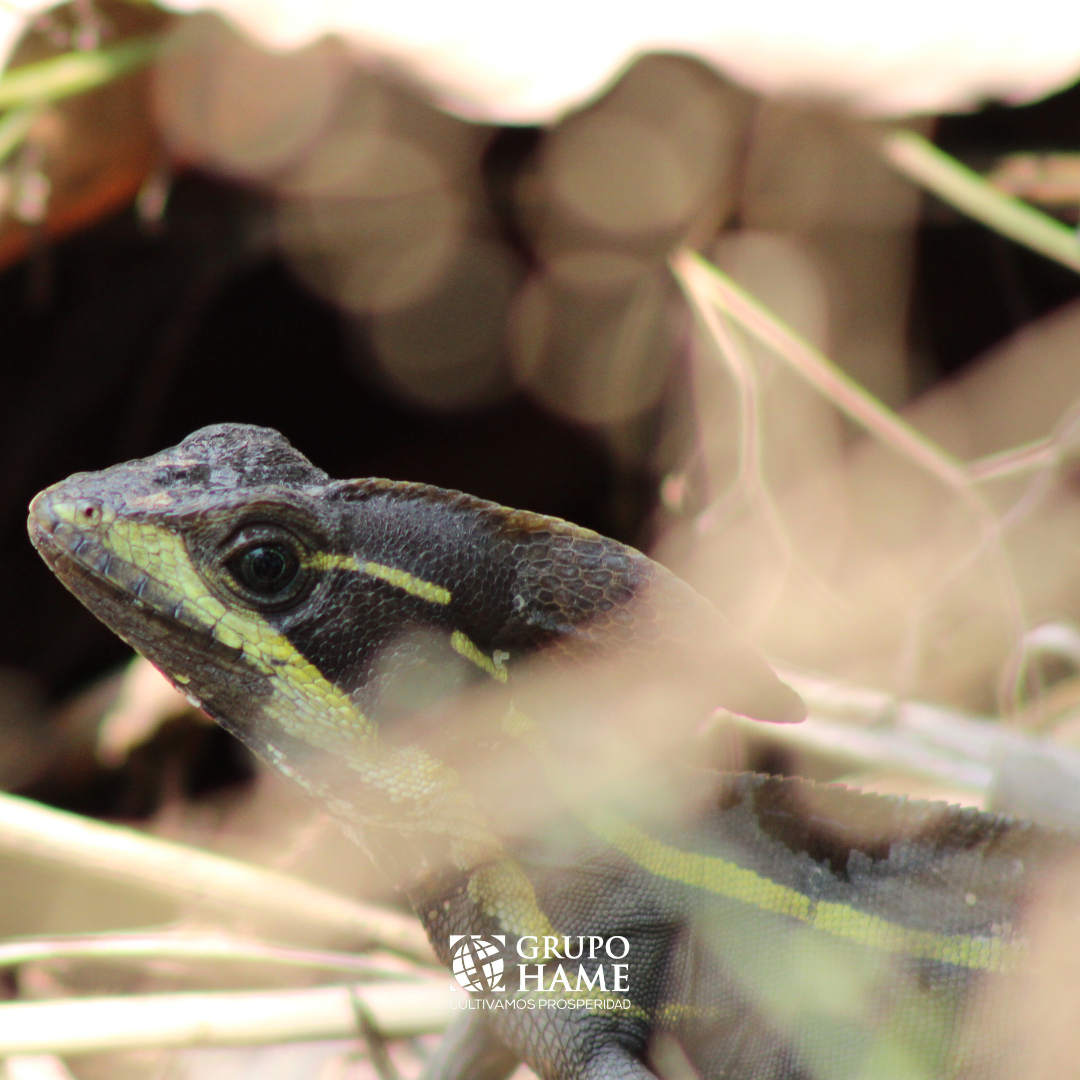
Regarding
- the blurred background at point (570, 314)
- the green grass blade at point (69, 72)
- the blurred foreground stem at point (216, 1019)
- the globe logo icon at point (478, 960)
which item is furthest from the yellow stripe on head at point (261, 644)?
the green grass blade at point (69, 72)

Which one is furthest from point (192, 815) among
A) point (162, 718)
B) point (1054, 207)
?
point (1054, 207)

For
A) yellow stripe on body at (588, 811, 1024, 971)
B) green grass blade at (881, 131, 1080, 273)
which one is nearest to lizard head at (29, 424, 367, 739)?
yellow stripe on body at (588, 811, 1024, 971)

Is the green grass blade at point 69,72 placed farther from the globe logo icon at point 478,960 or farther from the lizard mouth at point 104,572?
the globe logo icon at point 478,960

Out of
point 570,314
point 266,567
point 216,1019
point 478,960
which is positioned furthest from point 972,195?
point 216,1019

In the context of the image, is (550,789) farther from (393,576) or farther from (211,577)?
(211,577)

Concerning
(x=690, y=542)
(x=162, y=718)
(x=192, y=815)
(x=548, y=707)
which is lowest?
(x=192, y=815)

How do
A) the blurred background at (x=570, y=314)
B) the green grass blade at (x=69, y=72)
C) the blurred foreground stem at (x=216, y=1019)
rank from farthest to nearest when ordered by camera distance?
1. the green grass blade at (x=69, y=72)
2. the blurred background at (x=570, y=314)
3. the blurred foreground stem at (x=216, y=1019)

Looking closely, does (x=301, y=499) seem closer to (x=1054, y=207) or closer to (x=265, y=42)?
(x=265, y=42)
